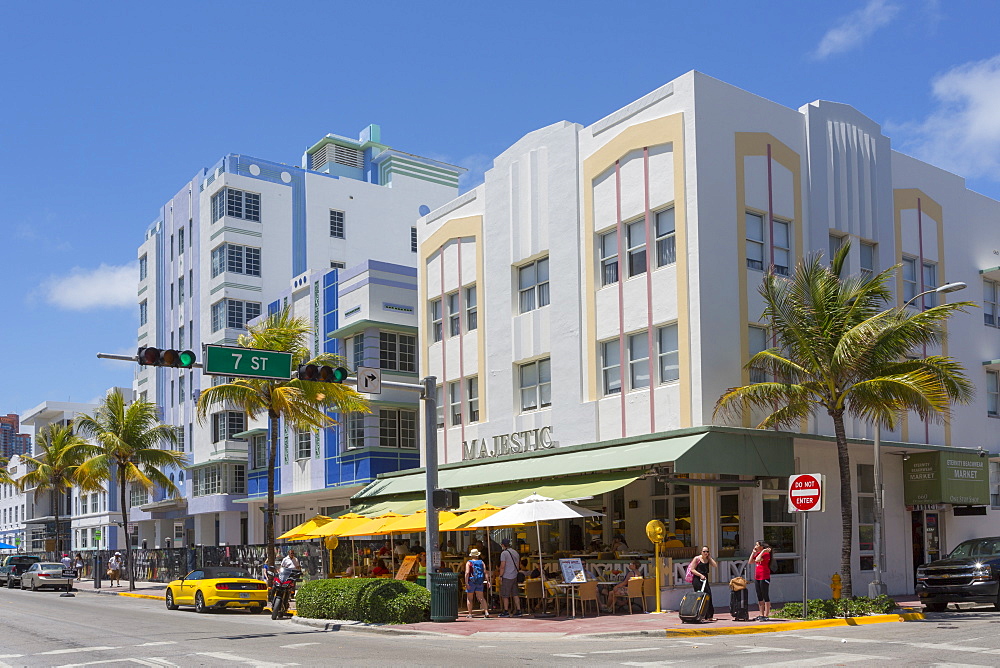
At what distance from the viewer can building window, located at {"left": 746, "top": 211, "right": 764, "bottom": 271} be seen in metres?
26.9

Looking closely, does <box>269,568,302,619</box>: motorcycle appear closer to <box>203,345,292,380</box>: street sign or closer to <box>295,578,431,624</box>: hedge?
<box>295,578,431,624</box>: hedge

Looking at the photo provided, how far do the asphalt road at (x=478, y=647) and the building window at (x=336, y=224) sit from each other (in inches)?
1479

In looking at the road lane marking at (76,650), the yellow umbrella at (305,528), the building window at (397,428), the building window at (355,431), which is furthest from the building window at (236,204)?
the road lane marking at (76,650)

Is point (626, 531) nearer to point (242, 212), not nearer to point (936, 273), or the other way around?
point (936, 273)

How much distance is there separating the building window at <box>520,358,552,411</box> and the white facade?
0.26 feet

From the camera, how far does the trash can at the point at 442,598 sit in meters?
22.3

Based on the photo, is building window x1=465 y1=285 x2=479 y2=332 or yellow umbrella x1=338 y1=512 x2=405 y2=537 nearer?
yellow umbrella x1=338 y1=512 x2=405 y2=537

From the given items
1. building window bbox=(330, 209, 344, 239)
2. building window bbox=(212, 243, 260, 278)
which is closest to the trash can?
building window bbox=(212, 243, 260, 278)

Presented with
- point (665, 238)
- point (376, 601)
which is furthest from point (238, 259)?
point (376, 601)

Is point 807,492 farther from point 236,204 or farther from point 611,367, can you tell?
point 236,204

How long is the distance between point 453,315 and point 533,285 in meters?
4.27

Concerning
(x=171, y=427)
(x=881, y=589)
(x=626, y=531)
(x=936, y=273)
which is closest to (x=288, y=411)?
(x=626, y=531)

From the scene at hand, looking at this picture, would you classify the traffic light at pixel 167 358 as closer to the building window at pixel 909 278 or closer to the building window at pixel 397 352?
the building window at pixel 397 352

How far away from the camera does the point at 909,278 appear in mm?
31422
